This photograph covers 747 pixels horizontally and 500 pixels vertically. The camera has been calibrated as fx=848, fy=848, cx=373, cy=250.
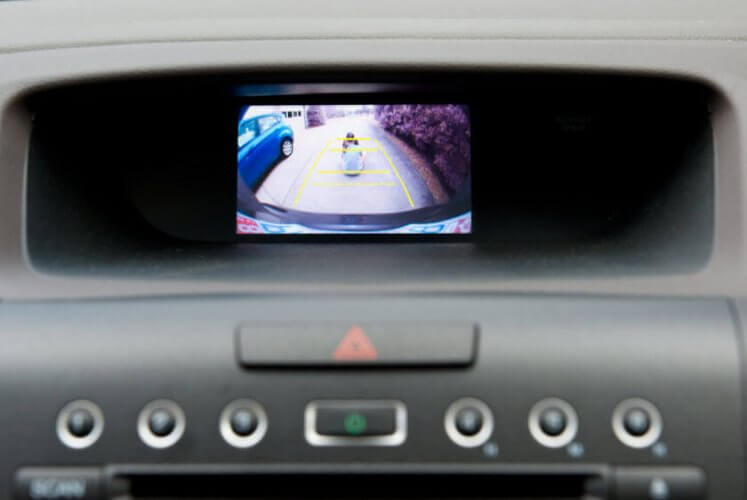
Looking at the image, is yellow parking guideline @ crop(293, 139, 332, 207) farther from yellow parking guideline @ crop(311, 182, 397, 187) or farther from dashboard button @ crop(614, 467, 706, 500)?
dashboard button @ crop(614, 467, 706, 500)

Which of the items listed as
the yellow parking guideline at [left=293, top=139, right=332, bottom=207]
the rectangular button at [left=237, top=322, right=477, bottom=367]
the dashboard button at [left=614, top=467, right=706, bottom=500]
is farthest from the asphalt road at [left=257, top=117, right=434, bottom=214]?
the dashboard button at [left=614, top=467, right=706, bottom=500]

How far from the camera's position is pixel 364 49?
2.24 feet

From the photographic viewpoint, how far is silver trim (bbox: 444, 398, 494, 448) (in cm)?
63

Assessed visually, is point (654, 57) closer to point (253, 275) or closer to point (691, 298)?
point (691, 298)

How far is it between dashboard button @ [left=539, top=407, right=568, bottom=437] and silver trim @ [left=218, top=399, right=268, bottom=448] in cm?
21

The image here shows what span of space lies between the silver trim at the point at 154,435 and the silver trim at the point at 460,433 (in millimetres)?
197

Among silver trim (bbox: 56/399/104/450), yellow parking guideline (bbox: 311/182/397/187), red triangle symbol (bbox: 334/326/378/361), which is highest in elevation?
yellow parking guideline (bbox: 311/182/397/187)

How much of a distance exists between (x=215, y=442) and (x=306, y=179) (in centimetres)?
32

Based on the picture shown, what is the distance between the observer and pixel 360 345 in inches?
24.9

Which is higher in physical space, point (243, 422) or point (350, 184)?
point (350, 184)

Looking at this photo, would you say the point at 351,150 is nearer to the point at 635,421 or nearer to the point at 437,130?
the point at 437,130

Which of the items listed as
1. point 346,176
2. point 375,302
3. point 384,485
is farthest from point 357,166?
point 384,485

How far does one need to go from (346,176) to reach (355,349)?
0.89ft

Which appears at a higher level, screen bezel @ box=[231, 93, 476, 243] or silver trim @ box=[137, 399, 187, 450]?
screen bezel @ box=[231, 93, 476, 243]
